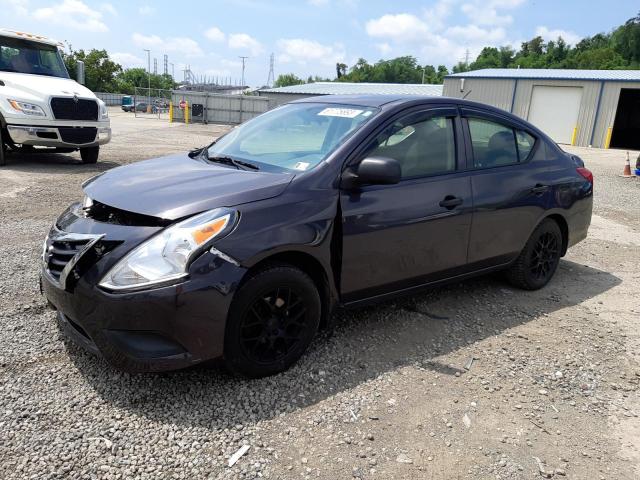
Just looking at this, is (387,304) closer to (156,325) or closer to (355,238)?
(355,238)

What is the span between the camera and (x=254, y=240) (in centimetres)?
283

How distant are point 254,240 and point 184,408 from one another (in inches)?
37.8

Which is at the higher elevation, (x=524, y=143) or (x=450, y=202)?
(x=524, y=143)

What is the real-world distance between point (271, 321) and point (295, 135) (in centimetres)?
146

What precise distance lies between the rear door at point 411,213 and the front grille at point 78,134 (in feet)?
28.1

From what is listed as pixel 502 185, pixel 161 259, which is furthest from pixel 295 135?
pixel 502 185

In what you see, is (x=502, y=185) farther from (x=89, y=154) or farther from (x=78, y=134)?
(x=89, y=154)

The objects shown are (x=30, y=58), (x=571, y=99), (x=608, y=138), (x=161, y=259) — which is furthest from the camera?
(x=571, y=99)

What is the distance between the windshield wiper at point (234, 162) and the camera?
11.4 ft

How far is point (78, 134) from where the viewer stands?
34.1 ft

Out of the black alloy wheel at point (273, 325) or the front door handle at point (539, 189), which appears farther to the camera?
the front door handle at point (539, 189)

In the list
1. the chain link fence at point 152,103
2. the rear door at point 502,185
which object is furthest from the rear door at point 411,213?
the chain link fence at point 152,103

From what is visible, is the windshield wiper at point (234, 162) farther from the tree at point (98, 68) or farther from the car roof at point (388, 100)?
the tree at point (98, 68)

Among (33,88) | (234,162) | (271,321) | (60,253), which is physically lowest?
(271,321)
